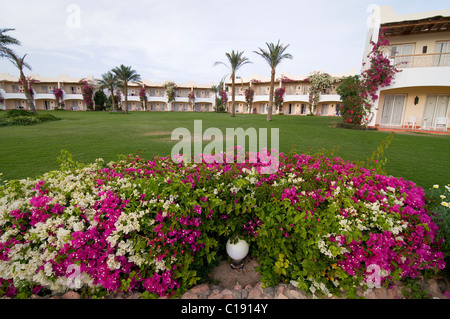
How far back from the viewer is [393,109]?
1570cm

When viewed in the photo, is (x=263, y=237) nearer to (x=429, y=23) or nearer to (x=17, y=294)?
(x=17, y=294)

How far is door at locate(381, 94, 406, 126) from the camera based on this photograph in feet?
50.9

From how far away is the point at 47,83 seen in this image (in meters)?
44.8

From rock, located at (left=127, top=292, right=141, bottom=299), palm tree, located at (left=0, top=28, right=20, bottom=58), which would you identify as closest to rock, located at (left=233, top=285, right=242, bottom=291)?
rock, located at (left=127, top=292, right=141, bottom=299)

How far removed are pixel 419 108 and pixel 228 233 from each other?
1832 centimetres

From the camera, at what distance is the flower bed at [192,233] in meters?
2.26

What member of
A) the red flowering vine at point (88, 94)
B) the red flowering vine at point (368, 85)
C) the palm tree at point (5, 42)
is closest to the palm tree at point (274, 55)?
the red flowering vine at point (368, 85)

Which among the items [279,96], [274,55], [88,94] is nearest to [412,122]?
[274,55]

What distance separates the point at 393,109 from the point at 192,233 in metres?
18.4

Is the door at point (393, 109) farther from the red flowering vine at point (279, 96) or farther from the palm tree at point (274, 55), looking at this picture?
the red flowering vine at point (279, 96)

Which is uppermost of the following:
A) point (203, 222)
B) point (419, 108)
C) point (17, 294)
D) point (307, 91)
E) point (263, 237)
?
point (307, 91)

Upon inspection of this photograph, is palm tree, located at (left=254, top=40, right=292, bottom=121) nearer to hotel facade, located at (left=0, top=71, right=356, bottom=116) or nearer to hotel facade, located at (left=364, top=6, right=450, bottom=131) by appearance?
hotel facade, located at (left=364, top=6, right=450, bottom=131)
